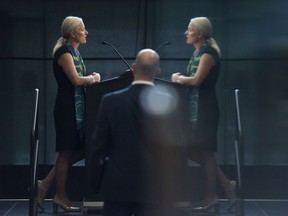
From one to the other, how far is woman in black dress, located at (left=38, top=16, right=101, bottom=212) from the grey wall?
7.63 feet

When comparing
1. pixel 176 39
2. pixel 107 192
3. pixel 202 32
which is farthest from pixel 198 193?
pixel 107 192

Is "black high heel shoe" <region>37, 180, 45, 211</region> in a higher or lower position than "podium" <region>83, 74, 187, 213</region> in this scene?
lower

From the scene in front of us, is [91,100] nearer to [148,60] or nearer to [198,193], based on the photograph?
[148,60]

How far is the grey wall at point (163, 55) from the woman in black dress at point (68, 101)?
233 cm

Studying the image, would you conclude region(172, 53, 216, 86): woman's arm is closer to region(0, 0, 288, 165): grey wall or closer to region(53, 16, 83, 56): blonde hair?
region(53, 16, 83, 56): blonde hair

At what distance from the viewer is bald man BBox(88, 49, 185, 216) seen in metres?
5.61

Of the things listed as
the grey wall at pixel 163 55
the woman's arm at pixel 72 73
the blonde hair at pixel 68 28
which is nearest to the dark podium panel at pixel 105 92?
the woman's arm at pixel 72 73

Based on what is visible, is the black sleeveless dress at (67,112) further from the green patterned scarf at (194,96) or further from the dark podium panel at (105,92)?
the green patterned scarf at (194,96)

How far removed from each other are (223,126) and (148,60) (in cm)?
514

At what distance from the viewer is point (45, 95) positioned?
1066cm

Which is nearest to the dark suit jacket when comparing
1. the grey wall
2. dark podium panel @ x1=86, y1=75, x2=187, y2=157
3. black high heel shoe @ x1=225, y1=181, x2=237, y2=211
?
dark podium panel @ x1=86, y1=75, x2=187, y2=157

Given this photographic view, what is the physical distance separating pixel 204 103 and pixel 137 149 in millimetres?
2848

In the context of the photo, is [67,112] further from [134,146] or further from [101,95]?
[134,146]

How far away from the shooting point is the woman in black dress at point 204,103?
27.2ft
